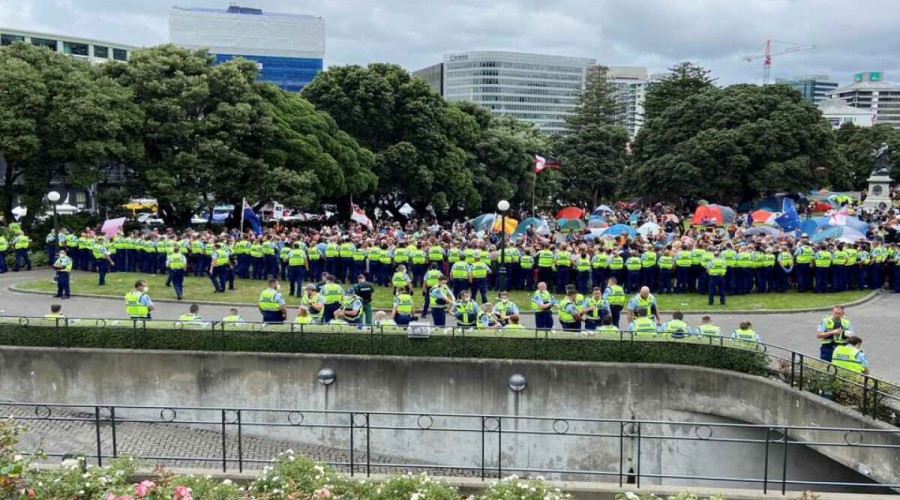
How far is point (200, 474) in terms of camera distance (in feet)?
28.8

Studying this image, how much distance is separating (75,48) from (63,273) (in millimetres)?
90454

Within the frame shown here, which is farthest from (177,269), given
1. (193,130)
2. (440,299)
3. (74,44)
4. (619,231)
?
(74,44)

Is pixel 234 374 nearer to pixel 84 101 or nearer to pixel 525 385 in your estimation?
pixel 525 385

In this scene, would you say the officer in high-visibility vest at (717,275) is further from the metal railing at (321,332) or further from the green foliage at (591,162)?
the green foliage at (591,162)

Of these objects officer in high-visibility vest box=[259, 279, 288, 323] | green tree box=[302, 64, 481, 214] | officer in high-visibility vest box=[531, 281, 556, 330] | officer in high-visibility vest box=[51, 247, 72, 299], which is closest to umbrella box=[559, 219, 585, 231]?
green tree box=[302, 64, 481, 214]

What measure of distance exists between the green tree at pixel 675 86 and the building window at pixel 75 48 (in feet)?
241

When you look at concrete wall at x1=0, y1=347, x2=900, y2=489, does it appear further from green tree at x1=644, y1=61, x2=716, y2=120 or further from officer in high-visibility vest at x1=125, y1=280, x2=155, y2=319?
green tree at x1=644, y1=61, x2=716, y2=120

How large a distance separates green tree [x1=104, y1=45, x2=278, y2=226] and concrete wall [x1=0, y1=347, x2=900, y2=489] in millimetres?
18870

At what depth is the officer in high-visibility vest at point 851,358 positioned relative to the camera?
481 inches

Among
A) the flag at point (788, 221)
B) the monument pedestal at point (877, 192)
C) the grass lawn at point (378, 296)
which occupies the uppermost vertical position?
the monument pedestal at point (877, 192)

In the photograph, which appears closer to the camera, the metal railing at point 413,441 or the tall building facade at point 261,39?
the metal railing at point 413,441

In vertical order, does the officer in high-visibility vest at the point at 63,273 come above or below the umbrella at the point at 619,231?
below

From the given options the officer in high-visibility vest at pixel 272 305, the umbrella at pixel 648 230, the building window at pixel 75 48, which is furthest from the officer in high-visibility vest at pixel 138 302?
the building window at pixel 75 48

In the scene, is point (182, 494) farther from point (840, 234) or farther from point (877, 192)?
point (877, 192)
